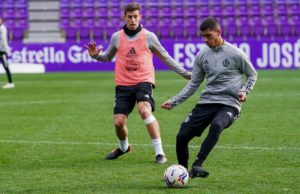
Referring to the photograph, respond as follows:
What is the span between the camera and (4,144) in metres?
12.6

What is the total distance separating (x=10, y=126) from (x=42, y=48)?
1985 centimetres

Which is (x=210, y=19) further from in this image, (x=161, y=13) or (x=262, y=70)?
(x=161, y=13)

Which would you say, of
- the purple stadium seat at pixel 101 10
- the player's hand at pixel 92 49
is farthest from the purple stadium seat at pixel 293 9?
the player's hand at pixel 92 49

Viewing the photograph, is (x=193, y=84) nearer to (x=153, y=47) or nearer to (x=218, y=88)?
(x=218, y=88)

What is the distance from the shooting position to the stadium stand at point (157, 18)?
39.5 metres

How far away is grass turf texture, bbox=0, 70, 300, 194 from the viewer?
8.80 m

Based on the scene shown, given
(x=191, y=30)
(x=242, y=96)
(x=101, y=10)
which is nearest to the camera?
(x=242, y=96)

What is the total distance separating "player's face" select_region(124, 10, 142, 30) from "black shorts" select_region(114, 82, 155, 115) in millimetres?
769

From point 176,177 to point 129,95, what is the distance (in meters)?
2.61

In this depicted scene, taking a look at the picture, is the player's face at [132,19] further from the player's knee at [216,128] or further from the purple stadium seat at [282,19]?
the purple stadium seat at [282,19]

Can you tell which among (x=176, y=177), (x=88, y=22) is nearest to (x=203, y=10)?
(x=88, y=22)

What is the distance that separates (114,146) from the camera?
12430 mm

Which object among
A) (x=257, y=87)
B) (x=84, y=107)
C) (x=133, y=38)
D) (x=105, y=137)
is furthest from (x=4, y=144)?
(x=257, y=87)

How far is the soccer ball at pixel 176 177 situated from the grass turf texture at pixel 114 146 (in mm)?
100
